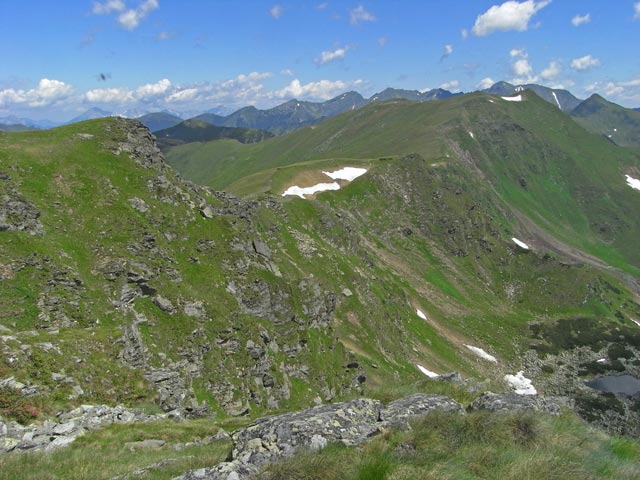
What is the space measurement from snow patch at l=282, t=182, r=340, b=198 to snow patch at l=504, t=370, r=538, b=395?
68.1 meters

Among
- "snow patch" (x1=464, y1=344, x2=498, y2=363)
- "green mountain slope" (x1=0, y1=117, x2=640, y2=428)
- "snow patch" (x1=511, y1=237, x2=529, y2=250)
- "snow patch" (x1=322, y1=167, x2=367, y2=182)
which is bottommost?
"snow patch" (x1=464, y1=344, x2=498, y2=363)

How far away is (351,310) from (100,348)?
50045 millimetres

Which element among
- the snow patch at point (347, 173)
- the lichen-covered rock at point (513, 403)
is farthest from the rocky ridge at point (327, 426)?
the snow patch at point (347, 173)

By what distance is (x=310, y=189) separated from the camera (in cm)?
12900

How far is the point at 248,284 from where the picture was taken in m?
51.1

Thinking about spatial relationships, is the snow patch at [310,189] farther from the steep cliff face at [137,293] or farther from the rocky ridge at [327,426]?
the rocky ridge at [327,426]

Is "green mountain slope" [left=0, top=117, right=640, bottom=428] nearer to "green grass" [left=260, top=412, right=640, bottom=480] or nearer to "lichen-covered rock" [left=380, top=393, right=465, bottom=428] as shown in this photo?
"lichen-covered rock" [left=380, top=393, right=465, bottom=428]

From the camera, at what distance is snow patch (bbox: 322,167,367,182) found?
468ft

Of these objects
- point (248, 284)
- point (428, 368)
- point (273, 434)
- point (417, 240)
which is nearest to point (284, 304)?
point (248, 284)

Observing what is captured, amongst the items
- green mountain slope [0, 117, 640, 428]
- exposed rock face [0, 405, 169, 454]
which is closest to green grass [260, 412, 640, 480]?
green mountain slope [0, 117, 640, 428]

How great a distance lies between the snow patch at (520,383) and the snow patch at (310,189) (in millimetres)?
68056

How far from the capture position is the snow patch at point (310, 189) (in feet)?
401

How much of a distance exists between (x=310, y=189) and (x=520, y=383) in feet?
241

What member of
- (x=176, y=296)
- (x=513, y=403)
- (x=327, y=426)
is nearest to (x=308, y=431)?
(x=327, y=426)
